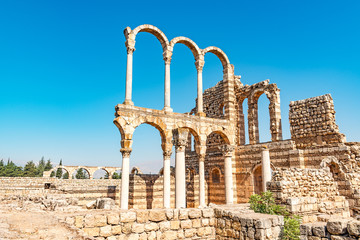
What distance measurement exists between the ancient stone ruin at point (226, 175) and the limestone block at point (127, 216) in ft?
0.07

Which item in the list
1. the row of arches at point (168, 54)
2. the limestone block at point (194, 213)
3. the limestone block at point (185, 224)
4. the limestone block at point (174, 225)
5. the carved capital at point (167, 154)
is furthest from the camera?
the carved capital at point (167, 154)

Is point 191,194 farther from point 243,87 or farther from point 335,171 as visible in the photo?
point 335,171

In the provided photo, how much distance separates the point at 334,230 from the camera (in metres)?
5.28

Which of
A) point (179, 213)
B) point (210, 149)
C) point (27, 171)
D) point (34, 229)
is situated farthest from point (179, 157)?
point (27, 171)

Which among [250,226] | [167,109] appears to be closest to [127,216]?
[250,226]

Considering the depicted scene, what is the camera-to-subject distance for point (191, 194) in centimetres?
2153

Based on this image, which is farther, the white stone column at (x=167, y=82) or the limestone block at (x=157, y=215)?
the white stone column at (x=167, y=82)

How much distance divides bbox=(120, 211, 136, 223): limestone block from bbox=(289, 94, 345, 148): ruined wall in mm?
13541

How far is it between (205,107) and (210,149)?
363 cm

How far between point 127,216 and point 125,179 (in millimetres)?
9199

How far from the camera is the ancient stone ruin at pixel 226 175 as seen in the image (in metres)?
6.41

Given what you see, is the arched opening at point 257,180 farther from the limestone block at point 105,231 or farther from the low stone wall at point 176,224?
the limestone block at point 105,231

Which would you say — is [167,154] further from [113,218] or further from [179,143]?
[113,218]

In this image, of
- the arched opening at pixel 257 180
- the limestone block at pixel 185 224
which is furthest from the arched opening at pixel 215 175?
the limestone block at pixel 185 224
